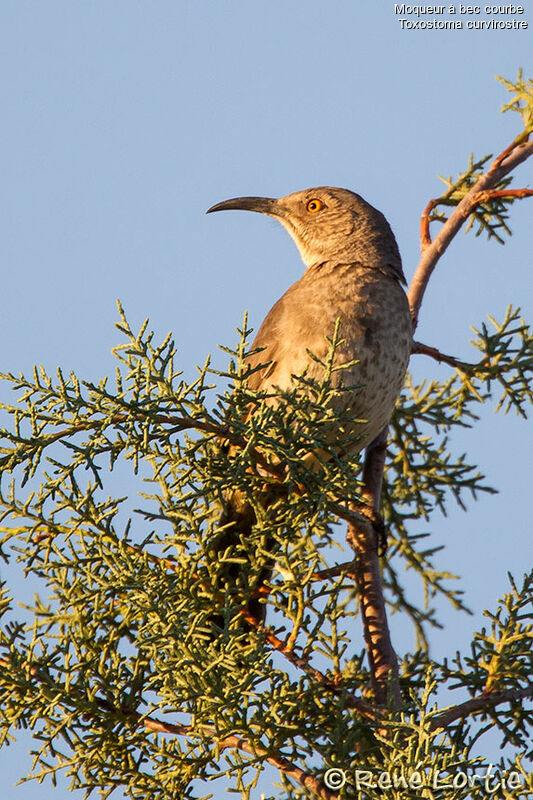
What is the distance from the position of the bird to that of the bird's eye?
39 centimetres

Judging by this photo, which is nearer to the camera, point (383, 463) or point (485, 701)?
point (485, 701)

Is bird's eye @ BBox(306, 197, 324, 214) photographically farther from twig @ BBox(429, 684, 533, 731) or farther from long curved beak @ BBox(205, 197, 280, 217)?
twig @ BBox(429, 684, 533, 731)

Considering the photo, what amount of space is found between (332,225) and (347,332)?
57.5 inches

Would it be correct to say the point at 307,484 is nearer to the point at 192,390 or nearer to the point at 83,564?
the point at 192,390

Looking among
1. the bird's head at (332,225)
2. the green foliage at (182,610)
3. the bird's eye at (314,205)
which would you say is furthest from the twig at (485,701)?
the bird's eye at (314,205)

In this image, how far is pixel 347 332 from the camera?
15.8ft

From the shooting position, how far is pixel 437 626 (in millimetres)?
5090

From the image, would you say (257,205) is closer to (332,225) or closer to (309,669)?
(332,225)

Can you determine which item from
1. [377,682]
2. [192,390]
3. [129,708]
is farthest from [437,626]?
[192,390]

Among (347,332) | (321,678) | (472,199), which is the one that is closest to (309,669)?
(321,678)

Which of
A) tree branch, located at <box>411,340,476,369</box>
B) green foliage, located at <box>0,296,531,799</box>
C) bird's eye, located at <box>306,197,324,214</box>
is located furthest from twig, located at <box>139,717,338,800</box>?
bird's eye, located at <box>306,197,324,214</box>

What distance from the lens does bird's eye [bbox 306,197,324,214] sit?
6.31m

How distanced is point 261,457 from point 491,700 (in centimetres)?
123

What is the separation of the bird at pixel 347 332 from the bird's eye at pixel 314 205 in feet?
1.29
